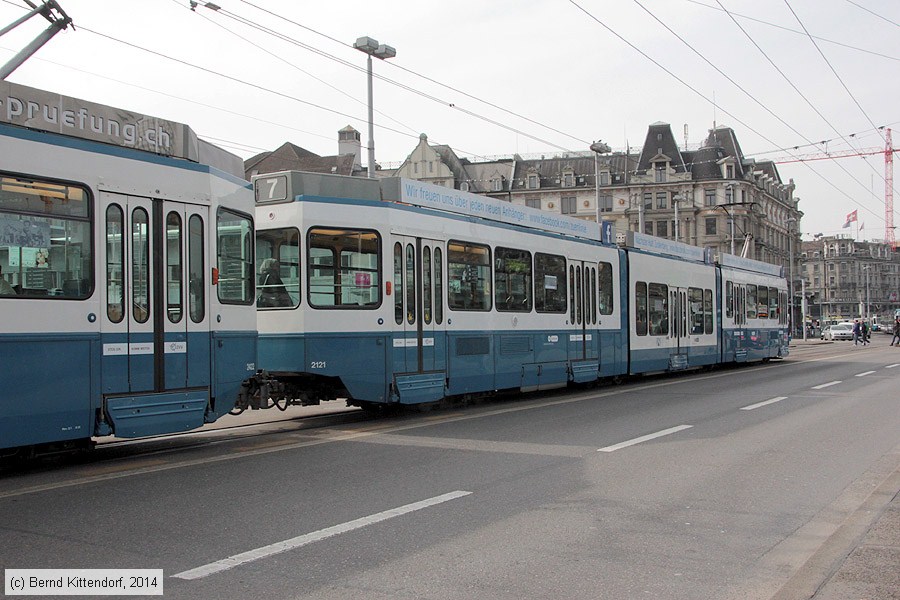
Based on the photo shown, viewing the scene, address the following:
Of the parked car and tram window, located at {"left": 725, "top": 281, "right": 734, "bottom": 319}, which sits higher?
tram window, located at {"left": 725, "top": 281, "right": 734, "bottom": 319}

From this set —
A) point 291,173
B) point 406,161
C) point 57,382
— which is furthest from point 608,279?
point 406,161

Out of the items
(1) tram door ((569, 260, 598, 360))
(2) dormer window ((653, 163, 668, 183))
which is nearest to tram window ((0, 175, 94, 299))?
(1) tram door ((569, 260, 598, 360))

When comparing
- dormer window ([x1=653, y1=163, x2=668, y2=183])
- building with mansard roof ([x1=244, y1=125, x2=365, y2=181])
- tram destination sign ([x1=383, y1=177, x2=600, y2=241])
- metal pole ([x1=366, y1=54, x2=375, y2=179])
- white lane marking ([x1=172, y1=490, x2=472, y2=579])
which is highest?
dormer window ([x1=653, y1=163, x2=668, y2=183])

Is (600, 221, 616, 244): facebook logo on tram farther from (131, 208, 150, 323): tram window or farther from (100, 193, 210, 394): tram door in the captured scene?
(131, 208, 150, 323): tram window

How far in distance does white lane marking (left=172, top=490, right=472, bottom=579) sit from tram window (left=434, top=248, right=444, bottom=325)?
6614 mm

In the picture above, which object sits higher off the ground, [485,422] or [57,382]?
[57,382]

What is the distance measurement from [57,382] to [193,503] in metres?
2.21

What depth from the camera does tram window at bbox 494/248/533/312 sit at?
15836mm

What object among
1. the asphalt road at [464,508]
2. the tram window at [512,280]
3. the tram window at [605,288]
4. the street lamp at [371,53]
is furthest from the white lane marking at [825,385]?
the street lamp at [371,53]

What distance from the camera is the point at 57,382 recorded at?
8.41 meters

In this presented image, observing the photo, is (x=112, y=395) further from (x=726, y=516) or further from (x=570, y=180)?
(x=570, y=180)

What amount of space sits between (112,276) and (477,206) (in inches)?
306

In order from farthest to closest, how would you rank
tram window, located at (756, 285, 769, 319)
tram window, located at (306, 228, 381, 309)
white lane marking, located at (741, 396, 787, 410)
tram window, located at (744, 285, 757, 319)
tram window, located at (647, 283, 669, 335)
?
tram window, located at (756, 285, 769, 319), tram window, located at (744, 285, 757, 319), tram window, located at (647, 283, 669, 335), white lane marking, located at (741, 396, 787, 410), tram window, located at (306, 228, 381, 309)

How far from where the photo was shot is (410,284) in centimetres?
1364
